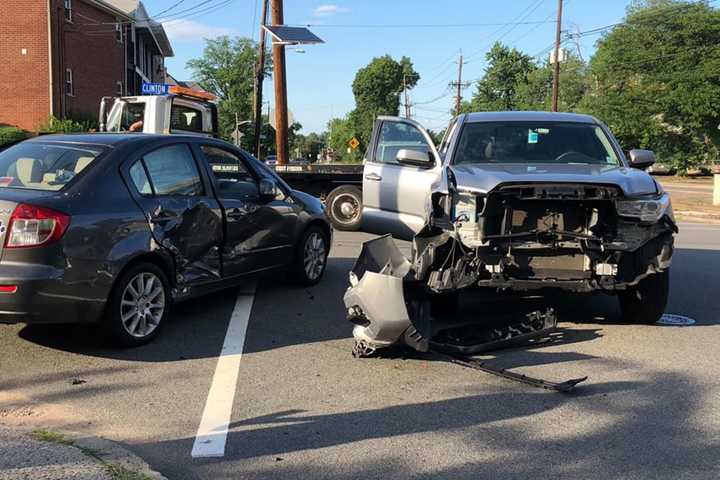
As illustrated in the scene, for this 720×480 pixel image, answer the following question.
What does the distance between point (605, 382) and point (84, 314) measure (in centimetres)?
376

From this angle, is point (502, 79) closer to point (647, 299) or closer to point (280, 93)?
point (280, 93)

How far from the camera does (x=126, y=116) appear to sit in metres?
14.2

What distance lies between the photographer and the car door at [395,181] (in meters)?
8.88

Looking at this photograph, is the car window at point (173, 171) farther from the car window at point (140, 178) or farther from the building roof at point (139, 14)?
the building roof at point (139, 14)

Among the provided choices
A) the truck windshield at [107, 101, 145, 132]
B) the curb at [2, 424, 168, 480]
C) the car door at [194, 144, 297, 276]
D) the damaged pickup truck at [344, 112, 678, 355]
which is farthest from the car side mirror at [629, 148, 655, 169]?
the truck windshield at [107, 101, 145, 132]

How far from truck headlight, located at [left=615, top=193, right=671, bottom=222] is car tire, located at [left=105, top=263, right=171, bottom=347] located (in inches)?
150

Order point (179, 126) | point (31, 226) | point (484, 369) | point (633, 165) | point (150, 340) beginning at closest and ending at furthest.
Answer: point (31, 226), point (484, 369), point (150, 340), point (633, 165), point (179, 126)

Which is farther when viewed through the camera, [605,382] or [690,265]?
[690,265]

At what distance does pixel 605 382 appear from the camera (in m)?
4.80

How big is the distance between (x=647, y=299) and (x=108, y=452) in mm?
4710

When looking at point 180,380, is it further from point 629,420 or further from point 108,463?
point 629,420

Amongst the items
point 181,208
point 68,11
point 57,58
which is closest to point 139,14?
point 68,11

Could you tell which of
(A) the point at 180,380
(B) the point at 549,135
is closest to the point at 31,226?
(A) the point at 180,380

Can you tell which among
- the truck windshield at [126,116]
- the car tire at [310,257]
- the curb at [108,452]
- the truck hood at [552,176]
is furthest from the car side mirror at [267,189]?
the truck windshield at [126,116]
